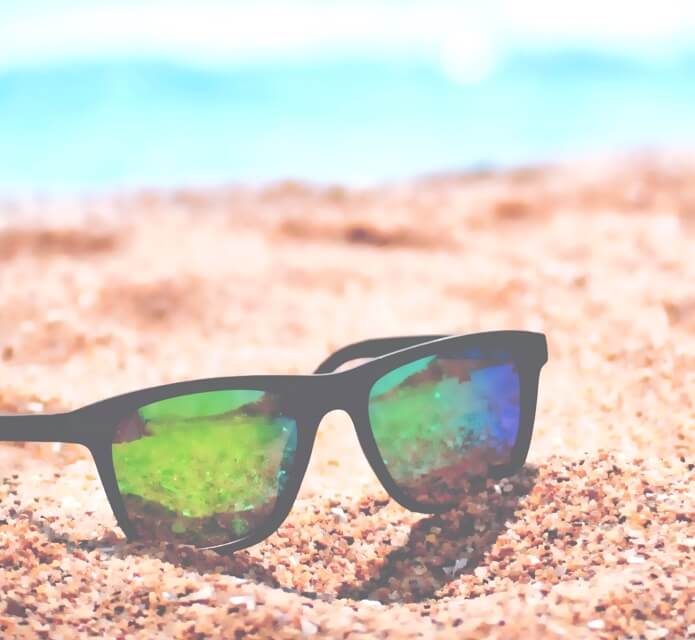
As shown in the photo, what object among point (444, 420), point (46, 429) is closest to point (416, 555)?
point (444, 420)

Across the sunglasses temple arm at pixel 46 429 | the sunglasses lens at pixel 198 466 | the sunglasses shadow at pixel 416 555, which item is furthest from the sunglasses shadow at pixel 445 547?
the sunglasses temple arm at pixel 46 429

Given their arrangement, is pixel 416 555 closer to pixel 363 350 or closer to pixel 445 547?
pixel 445 547

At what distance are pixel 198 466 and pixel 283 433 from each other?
0.56 feet

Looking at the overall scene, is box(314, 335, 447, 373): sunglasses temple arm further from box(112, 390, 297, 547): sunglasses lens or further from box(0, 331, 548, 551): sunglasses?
box(112, 390, 297, 547): sunglasses lens

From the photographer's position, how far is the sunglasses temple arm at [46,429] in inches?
60.6

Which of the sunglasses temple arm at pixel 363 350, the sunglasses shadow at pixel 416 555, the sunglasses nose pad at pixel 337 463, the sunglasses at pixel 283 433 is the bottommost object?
the sunglasses shadow at pixel 416 555

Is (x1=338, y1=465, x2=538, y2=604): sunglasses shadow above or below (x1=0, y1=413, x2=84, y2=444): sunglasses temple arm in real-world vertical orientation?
below

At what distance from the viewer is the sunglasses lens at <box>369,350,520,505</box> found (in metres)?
1.72

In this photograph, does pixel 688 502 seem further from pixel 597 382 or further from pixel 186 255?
pixel 186 255

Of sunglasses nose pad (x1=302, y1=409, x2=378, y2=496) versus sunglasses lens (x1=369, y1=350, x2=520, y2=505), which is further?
sunglasses nose pad (x1=302, y1=409, x2=378, y2=496)

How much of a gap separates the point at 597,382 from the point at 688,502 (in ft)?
3.29

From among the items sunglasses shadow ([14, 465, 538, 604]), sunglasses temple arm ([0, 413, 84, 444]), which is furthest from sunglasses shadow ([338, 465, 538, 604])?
sunglasses temple arm ([0, 413, 84, 444])

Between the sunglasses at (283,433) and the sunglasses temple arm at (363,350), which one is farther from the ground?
the sunglasses temple arm at (363,350)

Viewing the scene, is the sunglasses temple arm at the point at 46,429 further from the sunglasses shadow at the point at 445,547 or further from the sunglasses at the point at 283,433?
the sunglasses shadow at the point at 445,547
